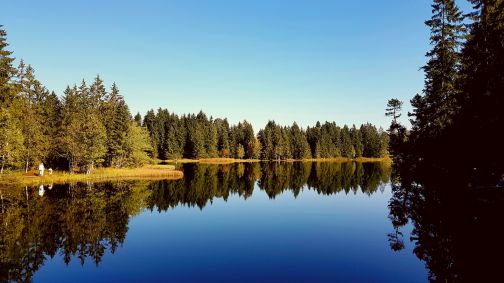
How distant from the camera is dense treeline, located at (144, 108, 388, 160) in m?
149

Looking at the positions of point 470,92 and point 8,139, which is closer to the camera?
point 470,92

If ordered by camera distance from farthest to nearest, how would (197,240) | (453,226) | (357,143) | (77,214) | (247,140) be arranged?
(357,143) → (247,140) → (77,214) → (197,240) → (453,226)

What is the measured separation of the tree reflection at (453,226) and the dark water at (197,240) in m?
0.92

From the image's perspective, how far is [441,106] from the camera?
39406 mm

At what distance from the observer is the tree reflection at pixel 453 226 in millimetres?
16422

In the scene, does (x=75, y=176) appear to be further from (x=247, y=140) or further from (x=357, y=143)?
(x=357, y=143)

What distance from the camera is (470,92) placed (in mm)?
26219

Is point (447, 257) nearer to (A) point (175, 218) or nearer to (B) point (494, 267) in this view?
(B) point (494, 267)

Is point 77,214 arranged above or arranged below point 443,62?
below

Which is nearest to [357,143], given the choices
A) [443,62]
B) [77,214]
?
[443,62]

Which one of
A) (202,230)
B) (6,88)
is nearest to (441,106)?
(202,230)

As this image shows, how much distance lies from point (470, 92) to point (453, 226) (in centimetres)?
1025

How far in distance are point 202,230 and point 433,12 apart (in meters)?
35.7

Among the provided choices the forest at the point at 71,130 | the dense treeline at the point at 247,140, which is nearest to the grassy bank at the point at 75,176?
the forest at the point at 71,130
